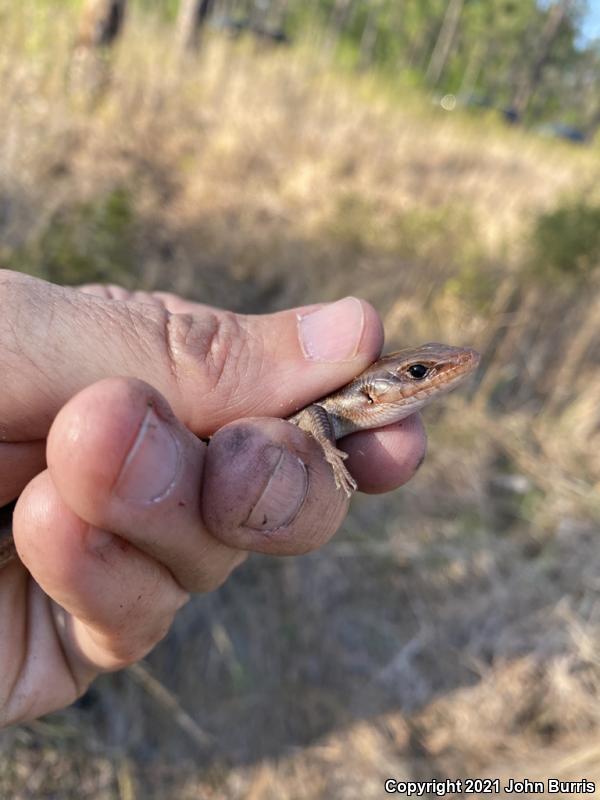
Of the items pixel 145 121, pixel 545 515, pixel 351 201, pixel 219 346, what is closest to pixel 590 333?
pixel 545 515

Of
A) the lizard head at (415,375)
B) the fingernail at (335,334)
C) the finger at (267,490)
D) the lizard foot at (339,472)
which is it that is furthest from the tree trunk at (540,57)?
the finger at (267,490)

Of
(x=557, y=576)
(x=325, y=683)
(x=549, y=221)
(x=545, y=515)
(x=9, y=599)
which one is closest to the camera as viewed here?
(x=9, y=599)

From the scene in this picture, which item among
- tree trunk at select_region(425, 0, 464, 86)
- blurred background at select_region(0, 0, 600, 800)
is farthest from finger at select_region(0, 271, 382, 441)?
tree trunk at select_region(425, 0, 464, 86)

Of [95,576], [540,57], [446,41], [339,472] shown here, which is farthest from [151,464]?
[446,41]

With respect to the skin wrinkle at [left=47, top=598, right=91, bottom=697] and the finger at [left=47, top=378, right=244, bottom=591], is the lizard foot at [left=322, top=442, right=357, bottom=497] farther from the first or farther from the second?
the skin wrinkle at [left=47, top=598, right=91, bottom=697]

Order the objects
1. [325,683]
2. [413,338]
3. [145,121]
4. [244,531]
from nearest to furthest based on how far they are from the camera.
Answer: [244,531] < [325,683] < [413,338] < [145,121]

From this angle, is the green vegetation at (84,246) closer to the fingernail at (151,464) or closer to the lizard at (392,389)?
the lizard at (392,389)

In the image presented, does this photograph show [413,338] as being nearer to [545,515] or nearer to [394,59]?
[545,515]
